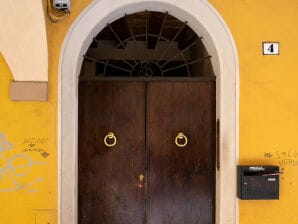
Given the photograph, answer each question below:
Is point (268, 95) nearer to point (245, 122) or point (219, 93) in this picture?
point (245, 122)

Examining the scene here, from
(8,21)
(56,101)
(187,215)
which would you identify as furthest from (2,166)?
(187,215)

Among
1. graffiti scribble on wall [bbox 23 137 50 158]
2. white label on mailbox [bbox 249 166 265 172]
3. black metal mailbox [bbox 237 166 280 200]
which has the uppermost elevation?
graffiti scribble on wall [bbox 23 137 50 158]

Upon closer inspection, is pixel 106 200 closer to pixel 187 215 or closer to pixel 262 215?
pixel 187 215

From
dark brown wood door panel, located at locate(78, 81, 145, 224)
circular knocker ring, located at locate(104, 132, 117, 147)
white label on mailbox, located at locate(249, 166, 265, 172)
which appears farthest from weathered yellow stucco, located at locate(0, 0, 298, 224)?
circular knocker ring, located at locate(104, 132, 117, 147)

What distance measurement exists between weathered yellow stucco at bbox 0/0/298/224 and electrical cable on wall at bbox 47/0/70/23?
59 mm

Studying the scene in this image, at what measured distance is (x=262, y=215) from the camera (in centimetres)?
478

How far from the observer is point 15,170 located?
4746mm

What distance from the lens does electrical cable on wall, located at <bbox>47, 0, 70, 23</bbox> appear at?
15.4 ft

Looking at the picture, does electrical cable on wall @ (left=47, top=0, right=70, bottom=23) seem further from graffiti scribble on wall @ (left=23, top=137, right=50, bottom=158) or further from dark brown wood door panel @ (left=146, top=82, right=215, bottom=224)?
dark brown wood door panel @ (left=146, top=82, right=215, bottom=224)

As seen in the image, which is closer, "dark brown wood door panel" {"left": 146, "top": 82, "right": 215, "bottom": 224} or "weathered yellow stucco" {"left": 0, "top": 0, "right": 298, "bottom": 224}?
"weathered yellow stucco" {"left": 0, "top": 0, "right": 298, "bottom": 224}

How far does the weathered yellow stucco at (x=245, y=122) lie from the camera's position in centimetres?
473

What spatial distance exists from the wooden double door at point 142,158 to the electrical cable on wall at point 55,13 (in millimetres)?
837

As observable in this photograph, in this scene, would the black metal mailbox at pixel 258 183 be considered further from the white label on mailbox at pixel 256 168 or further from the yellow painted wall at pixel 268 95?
the yellow painted wall at pixel 268 95

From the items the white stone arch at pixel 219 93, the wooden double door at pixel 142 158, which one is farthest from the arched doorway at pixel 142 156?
the white stone arch at pixel 219 93
